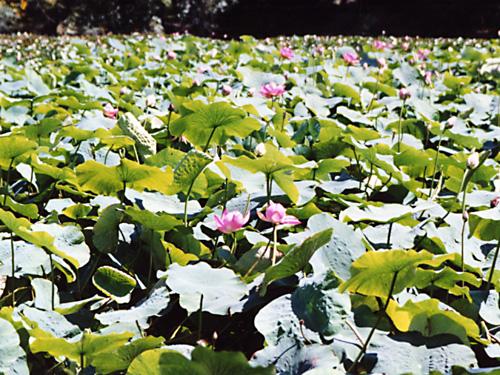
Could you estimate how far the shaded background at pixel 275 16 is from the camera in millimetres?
Answer: 12602

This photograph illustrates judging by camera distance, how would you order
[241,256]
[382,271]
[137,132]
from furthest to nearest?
[137,132] < [241,256] < [382,271]

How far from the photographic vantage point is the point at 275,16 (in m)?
14.8

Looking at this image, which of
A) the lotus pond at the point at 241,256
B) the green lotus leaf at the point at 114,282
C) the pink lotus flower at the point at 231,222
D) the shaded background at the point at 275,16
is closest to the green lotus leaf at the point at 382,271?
the lotus pond at the point at 241,256

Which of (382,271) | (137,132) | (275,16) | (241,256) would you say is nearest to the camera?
(382,271)

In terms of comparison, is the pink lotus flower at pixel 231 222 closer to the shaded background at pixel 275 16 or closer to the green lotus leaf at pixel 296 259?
the green lotus leaf at pixel 296 259

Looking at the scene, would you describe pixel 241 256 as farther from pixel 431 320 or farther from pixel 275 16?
pixel 275 16

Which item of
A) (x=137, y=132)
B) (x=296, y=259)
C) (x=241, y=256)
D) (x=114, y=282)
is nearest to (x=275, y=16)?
(x=137, y=132)

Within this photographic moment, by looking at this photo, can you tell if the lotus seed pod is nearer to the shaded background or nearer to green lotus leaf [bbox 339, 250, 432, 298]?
green lotus leaf [bbox 339, 250, 432, 298]

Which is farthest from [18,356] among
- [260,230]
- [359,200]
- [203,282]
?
[359,200]

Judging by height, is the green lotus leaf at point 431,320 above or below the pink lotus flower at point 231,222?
below

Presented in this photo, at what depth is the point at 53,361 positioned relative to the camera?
0.83m

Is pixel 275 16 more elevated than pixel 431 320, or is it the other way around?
pixel 275 16

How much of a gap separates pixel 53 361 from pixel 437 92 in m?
2.11

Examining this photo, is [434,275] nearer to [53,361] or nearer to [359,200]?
[359,200]
